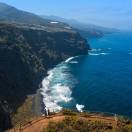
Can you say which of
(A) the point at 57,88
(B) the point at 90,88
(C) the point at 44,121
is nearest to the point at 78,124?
(C) the point at 44,121

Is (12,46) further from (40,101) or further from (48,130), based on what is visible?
(48,130)

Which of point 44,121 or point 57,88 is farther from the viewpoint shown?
point 57,88

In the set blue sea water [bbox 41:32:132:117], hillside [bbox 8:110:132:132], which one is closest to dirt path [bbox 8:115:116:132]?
hillside [bbox 8:110:132:132]

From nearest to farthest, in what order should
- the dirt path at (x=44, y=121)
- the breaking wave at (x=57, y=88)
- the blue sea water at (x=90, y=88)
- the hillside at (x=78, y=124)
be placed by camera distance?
the hillside at (x=78, y=124) → the dirt path at (x=44, y=121) → the blue sea water at (x=90, y=88) → the breaking wave at (x=57, y=88)

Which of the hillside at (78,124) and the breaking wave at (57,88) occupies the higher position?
the hillside at (78,124)

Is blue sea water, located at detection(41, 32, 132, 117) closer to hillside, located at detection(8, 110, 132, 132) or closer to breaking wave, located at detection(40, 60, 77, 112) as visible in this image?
breaking wave, located at detection(40, 60, 77, 112)

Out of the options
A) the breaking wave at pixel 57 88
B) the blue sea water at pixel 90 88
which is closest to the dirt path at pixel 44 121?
the breaking wave at pixel 57 88

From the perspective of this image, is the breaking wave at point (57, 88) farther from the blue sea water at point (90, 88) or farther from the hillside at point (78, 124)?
the hillside at point (78, 124)

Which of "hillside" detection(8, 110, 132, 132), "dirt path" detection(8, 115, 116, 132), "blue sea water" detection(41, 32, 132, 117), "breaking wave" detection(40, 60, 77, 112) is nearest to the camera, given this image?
"hillside" detection(8, 110, 132, 132)

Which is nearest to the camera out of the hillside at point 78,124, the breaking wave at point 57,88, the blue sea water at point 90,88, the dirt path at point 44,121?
the hillside at point 78,124

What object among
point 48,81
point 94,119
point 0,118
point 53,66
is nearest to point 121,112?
point 0,118

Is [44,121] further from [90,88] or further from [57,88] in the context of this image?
[57,88]
